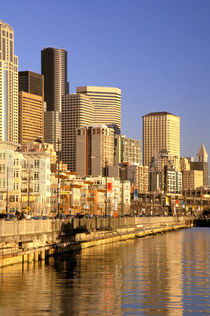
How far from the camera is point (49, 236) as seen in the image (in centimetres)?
6456

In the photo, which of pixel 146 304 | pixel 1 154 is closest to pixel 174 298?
pixel 146 304

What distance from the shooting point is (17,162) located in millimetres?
151375

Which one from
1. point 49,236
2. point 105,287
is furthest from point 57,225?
point 105,287

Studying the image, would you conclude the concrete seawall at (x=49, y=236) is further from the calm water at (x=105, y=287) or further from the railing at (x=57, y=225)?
the calm water at (x=105, y=287)

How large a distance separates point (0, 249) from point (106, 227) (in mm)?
51019

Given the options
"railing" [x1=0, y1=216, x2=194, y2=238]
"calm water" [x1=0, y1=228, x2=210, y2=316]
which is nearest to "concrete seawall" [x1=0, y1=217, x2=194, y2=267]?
"railing" [x1=0, y1=216, x2=194, y2=238]

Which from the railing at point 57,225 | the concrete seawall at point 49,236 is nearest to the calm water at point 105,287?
the concrete seawall at point 49,236

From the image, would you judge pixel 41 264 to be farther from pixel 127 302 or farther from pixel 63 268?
pixel 127 302

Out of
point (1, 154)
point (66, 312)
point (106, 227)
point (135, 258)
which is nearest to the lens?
point (66, 312)

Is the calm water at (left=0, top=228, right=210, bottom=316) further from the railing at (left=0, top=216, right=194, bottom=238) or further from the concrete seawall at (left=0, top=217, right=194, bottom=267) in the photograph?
the railing at (left=0, top=216, right=194, bottom=238)

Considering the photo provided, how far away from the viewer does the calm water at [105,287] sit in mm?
34375

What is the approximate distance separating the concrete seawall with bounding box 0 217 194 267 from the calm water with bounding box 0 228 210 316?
142cm

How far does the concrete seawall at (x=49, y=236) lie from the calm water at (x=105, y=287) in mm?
1418

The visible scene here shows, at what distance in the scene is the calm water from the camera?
113 feet
